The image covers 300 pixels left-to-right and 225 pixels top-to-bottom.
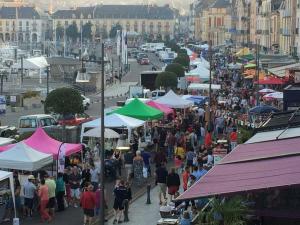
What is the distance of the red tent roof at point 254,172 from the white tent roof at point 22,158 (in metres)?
6.04

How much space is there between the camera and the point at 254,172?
12.2 m

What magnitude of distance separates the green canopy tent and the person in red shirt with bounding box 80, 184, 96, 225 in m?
11.5

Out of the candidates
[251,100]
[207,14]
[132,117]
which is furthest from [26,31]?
[132,117]

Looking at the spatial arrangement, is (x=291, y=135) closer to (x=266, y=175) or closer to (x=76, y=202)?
(x=266, y=175)

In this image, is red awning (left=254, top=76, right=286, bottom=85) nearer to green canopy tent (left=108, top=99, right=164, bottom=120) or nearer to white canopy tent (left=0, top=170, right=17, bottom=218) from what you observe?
green canopy tent (left=108, top=99, right=164, bottom=120)

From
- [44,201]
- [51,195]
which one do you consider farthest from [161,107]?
[44,201]

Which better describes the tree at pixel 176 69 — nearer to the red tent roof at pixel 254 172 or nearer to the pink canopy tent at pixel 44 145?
the pink canopy tent at pixel 44 145

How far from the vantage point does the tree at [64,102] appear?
3105 centimetres

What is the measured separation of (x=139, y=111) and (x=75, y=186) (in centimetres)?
955

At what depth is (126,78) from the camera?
8088cm

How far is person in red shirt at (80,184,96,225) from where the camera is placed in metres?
17.1

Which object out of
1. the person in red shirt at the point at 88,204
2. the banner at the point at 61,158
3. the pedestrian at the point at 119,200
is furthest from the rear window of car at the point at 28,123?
the person in red shirt at the point at 88,204

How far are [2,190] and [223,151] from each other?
6.52 meters

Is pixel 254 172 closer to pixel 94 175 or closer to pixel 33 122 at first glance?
pixel 94 175
